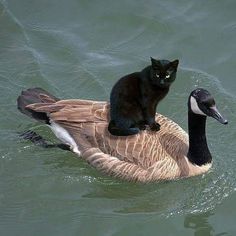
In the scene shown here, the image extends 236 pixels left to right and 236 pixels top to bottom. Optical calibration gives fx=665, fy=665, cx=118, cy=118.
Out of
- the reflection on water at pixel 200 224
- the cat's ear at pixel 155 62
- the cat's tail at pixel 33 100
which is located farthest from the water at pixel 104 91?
the cat's ear at pixel 155 62

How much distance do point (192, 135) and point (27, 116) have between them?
222cm

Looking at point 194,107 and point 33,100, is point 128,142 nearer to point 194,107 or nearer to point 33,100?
point 194,107

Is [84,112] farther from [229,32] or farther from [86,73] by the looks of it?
[229,32]

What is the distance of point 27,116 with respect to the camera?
334 inches

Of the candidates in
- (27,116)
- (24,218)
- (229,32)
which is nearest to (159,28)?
(229,32)

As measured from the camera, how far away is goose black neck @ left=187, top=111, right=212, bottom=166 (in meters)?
7.46

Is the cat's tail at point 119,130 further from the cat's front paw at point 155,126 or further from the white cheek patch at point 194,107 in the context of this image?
the white cheek patch at point 194,107

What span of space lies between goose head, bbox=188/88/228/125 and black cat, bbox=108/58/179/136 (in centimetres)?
32

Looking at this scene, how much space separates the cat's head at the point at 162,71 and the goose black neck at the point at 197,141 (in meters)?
0.55

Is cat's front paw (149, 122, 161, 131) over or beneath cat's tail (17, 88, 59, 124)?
over

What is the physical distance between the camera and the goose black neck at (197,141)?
746 centimetres

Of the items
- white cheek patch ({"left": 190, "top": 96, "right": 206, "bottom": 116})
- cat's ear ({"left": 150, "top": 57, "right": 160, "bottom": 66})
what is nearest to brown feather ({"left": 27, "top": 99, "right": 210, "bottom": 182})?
white cheek patch ({"left": 190, "top": 96, "right": 206, "bottom": 116})

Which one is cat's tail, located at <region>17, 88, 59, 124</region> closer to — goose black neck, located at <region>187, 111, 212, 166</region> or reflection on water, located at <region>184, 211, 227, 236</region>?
goose black neck, located at <region>187, 111, 212, 166</region>

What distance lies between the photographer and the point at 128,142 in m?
7.41
